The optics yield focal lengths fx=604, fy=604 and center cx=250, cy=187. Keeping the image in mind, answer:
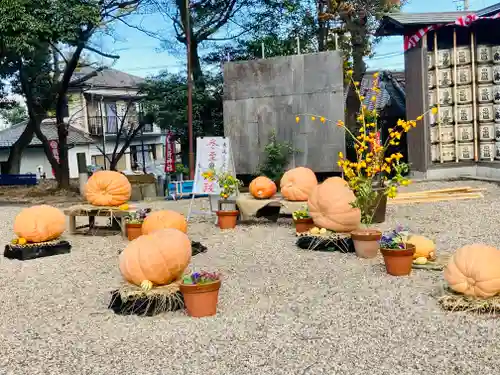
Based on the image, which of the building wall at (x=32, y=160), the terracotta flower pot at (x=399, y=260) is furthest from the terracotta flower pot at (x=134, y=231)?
the building wall at (x=32, y=160)

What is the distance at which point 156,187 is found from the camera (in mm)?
16312

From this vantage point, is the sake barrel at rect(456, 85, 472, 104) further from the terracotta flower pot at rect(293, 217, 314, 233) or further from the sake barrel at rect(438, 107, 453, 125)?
the terracotta flower pot at rect(293, 217, 314, 233)

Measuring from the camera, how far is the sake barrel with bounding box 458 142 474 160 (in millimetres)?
12516

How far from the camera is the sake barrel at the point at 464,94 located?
1237 cm

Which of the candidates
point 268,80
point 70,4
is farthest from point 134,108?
point 268,80

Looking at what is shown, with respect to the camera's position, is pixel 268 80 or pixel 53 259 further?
pixel 268 80

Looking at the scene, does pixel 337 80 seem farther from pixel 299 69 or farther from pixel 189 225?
pixel 189 225

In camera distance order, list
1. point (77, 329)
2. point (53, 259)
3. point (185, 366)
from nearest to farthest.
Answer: point (185, 366) → point (77, 329) → point (53, 259)

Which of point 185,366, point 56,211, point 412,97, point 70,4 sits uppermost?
point 70,4

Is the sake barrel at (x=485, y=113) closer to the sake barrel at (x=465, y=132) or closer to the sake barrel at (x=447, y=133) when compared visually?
the sake barrel at (x=465, y=132)

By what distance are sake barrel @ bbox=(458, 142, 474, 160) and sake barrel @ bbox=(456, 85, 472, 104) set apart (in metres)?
0.87

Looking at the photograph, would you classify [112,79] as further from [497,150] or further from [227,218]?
[227,218]

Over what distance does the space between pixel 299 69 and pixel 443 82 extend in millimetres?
3081

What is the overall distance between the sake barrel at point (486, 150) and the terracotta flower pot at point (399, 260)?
779 centimetres
